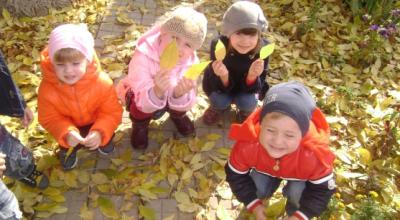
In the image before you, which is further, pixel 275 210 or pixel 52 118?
pixel 275 210

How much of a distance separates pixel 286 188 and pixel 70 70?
1.42 metres

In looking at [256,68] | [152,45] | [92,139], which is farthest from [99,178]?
[256,68]

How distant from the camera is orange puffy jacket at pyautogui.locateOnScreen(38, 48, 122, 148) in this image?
7.92ft

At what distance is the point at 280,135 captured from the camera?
1.99 m

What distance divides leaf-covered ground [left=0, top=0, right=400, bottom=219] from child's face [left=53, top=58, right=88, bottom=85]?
731mm

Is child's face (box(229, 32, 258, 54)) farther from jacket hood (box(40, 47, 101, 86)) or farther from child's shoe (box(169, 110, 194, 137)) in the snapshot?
jacket hood (box(40, 47, 101, 86))

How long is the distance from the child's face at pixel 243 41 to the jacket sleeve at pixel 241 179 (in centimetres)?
79

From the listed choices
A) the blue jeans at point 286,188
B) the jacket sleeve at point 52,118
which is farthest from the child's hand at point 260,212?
the jacket sleeve at point 52,118

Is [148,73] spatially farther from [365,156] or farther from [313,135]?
[365,156]

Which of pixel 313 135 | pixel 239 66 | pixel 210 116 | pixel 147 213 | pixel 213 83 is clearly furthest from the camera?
pixel 210 116

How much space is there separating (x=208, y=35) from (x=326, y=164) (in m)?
2.40

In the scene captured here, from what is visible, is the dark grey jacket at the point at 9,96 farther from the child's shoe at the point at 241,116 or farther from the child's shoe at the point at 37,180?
the child's shoe at the point at 241,116

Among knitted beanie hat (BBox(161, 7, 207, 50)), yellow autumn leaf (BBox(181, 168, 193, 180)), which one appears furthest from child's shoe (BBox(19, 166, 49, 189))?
knitted beanie hat (BBox(161, 7, 207, 50))

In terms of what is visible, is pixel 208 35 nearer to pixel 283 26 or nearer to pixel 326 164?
pixel 283 26
